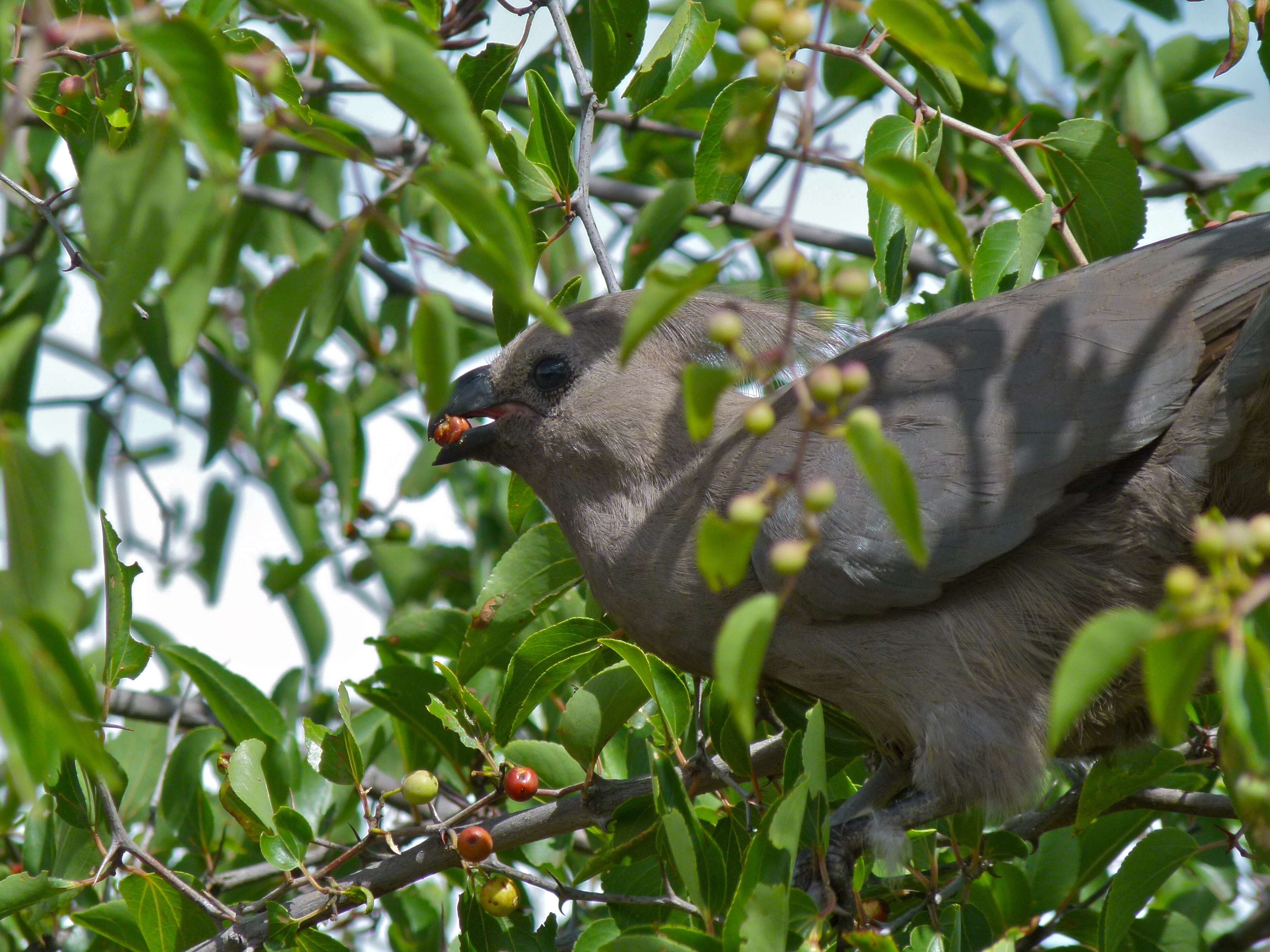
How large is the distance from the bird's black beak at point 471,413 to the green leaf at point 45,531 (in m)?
2.12

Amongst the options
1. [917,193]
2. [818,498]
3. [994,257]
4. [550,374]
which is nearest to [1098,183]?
[994,257]

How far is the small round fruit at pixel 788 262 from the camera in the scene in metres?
1.58

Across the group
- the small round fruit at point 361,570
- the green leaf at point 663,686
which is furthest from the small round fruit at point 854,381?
the small round fruit at point 361,570

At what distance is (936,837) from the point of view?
3.03m

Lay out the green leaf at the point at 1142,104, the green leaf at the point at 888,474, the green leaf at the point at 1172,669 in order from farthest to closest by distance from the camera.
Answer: the green leaf at the point at 1142,104, the green leaf at the point at 888,474, the green leaf at the point at 1172,669

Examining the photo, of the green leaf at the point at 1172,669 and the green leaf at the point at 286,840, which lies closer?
the green leaf at the point at 1172,669

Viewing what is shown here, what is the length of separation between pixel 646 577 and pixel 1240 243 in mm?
1634

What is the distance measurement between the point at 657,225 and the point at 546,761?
1549mm

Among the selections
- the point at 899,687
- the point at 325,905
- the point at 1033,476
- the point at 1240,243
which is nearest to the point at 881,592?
the point at 899,687

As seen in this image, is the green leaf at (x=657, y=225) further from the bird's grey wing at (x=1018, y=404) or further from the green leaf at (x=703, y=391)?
the green leaf at (x=703, y=391)

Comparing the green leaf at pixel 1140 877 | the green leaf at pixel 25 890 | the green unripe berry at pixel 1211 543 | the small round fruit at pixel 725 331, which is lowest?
the green leaf at pixel 1140 877

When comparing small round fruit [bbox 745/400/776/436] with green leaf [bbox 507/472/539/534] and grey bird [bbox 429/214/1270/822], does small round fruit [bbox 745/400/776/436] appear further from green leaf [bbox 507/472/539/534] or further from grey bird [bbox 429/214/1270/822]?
green leaf [bbox 507/472/539/534]

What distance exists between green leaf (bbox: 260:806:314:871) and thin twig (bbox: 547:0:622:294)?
155 centimetres

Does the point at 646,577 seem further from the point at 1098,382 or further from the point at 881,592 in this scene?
the point at 1098,382
